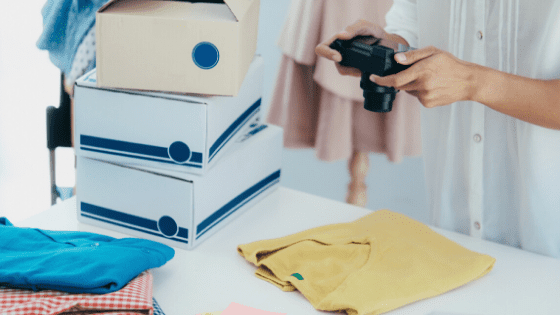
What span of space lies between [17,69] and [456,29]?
181 centimetres

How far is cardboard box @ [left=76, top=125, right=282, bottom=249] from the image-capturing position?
3.03 feet

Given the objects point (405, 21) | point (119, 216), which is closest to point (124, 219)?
point (119, 216)

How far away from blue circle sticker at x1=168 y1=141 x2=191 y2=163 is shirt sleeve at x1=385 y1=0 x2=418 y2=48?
54cm

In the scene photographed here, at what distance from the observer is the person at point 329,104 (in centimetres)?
166

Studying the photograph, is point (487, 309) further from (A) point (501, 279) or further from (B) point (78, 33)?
(B) point (78, 33)

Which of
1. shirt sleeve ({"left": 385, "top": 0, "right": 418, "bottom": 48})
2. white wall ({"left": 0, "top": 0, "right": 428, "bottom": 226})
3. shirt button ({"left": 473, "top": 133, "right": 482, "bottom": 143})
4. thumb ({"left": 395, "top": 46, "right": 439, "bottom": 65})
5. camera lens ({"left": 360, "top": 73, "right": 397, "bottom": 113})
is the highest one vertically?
shirt sleeve ({"left": 385, "top": 0, "right": 418, "bottom": 48})

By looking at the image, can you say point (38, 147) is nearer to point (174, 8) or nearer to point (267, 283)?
point (174, 8)

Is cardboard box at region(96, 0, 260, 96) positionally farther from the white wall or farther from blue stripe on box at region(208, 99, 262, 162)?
the white wall

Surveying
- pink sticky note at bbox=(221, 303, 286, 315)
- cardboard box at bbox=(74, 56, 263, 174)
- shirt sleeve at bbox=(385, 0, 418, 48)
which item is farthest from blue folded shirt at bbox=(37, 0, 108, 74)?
pink sticky note at bbox=(221, 303, 286, 315)

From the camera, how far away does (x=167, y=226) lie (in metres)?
0.95

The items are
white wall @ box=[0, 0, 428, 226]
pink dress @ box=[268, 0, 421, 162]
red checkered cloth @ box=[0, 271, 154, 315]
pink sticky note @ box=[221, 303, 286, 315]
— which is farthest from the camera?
white wall @ box=[0, 0, 428, 226]

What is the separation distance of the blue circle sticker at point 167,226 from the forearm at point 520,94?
1.80 feet

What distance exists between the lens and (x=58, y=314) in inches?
26.5

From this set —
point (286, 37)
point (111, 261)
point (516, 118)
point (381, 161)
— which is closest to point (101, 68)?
point (111, 261)
